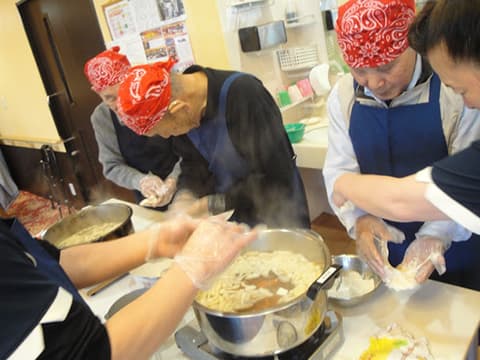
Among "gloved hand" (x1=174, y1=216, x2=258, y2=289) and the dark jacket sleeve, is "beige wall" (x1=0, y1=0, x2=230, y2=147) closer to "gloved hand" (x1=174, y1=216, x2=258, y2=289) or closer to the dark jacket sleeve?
the dark jacket sleeve

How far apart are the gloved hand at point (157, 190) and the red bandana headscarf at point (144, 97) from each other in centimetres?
47

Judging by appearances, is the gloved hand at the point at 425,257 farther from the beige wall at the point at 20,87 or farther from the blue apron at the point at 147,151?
the beige wall at the point at 20,87

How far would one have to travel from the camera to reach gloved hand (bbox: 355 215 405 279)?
1113 millimetres

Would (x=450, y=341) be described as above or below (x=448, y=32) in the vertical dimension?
below

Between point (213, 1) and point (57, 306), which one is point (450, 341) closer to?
point (57, 306)

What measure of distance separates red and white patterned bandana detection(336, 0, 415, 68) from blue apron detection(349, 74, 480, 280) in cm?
16

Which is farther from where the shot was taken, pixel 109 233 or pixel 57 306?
pixel 109 233

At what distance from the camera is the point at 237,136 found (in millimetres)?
1551

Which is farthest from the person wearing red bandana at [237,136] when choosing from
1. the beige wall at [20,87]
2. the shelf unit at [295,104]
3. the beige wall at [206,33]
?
the beige wall at [20,87]

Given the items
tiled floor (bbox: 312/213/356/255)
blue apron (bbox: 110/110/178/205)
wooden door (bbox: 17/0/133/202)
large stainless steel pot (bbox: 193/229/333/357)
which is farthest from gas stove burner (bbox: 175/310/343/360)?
wooden door (bbox: 17/0/133/202)

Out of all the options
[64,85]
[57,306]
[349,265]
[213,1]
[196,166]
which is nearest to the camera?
[57,306]

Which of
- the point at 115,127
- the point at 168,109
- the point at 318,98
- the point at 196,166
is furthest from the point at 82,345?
the point at 318,98

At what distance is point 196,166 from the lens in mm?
1827

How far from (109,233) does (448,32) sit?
121 centimetres
